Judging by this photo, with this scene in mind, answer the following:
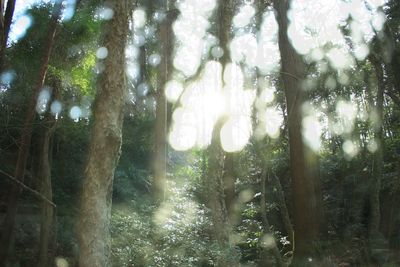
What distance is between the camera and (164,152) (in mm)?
17969

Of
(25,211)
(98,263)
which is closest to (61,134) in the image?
(25,211)

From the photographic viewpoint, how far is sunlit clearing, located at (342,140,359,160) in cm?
1745

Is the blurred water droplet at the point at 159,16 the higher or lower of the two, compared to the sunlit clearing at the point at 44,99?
higher

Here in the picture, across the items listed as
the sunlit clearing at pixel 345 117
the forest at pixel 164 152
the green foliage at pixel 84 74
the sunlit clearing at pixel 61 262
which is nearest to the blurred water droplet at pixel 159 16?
the forest at pixel 164 152

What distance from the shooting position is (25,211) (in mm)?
13789

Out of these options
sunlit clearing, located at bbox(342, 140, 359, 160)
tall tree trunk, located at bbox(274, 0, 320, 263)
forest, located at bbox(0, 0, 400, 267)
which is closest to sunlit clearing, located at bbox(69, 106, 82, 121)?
forest, located at bbox(0, 0, 400, 267)

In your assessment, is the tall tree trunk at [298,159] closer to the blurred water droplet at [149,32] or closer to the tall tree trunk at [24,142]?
the tall tree trunk at [24,142]

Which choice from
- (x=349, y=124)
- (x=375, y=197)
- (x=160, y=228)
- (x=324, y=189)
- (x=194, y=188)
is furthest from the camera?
(x=194, y=188)

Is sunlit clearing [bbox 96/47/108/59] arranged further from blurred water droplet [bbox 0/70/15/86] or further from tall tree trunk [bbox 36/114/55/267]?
blurred water droplet [bbox 0/70/15/86]

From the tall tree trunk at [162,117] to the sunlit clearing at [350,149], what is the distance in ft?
23.9

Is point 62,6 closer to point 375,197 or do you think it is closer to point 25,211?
point 25,211

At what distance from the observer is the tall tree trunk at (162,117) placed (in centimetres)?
1680

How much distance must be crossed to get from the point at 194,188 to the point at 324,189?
581 centimetres

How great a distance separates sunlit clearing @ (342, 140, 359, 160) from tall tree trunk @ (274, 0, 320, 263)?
557 cm
